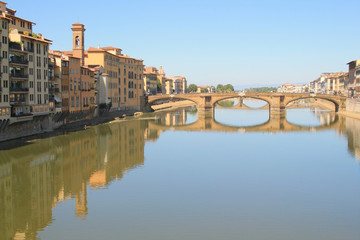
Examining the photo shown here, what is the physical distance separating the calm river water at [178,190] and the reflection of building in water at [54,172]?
0.21ft

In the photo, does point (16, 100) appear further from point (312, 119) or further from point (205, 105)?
point (312, 119)

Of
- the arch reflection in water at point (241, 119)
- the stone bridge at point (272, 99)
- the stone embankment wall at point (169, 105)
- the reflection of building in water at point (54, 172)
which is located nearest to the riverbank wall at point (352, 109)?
the stone bridge at point (272, 99)

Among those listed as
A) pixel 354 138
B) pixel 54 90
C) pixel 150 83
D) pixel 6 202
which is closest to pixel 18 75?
pixel 54 90

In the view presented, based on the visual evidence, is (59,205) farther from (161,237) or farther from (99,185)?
(161,237)

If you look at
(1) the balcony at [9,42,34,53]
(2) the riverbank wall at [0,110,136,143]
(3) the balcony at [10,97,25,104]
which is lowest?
(2) the riverbank wall at [0,110,136,143]

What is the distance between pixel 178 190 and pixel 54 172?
32.3ft

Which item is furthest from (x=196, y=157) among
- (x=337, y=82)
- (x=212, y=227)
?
(x=337, y=82)

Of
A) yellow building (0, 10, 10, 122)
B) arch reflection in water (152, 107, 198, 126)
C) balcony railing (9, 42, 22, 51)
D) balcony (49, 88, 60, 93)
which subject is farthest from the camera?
arch reflection in water (152, 107, 198, 126)

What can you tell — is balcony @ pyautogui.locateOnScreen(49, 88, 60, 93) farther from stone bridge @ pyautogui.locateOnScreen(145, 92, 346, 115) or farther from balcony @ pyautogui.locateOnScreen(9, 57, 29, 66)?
stone bridge @ pyautogui.locateOnScreen(145, 92, 346, 115)

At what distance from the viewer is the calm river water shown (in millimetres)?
17844

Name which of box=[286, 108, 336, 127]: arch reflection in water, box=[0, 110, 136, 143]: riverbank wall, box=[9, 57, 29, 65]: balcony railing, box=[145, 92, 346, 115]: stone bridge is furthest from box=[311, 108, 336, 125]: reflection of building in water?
box=[9, 57, 29, 65]: balcony railing

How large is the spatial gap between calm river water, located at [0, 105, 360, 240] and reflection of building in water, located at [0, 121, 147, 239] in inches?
2.5

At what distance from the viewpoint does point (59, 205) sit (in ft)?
69.3

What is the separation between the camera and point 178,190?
955 inches
